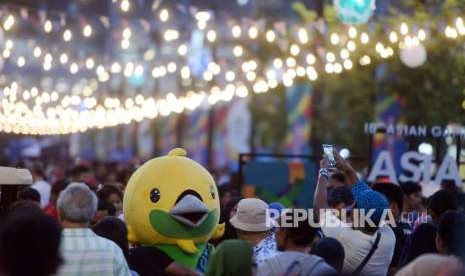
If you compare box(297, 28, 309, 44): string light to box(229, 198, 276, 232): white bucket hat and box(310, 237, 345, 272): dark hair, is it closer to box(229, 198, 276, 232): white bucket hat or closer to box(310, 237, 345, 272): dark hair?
box(229, 198, 276, 232): white bucket hat

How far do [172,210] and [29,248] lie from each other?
3147 mm

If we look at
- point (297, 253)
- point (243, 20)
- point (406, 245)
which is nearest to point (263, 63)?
point (243, 20)

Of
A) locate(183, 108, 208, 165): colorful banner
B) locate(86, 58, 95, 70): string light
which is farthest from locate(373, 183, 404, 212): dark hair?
locate(183, 108, 208, 165): colorful banner

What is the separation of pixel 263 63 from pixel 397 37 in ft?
28.9

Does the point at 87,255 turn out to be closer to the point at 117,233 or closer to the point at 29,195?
the point at 117,233

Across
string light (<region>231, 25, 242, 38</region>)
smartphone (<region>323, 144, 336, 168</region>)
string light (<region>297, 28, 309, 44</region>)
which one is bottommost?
smartphone (<region>323, 144, 336, 168</region>)

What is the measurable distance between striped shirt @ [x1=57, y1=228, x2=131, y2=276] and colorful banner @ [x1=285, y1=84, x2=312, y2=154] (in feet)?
94.7

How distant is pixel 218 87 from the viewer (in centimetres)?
2681

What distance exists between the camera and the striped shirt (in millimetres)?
6246

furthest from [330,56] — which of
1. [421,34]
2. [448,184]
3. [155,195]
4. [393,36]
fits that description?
[155,195]

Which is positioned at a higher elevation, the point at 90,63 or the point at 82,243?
the point at 90,63

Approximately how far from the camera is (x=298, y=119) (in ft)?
125

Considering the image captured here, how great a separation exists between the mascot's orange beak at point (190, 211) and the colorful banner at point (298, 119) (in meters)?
27.4

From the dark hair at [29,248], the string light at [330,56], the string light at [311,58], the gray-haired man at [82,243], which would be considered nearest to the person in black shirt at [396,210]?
the gray-haired man at [82,243]
